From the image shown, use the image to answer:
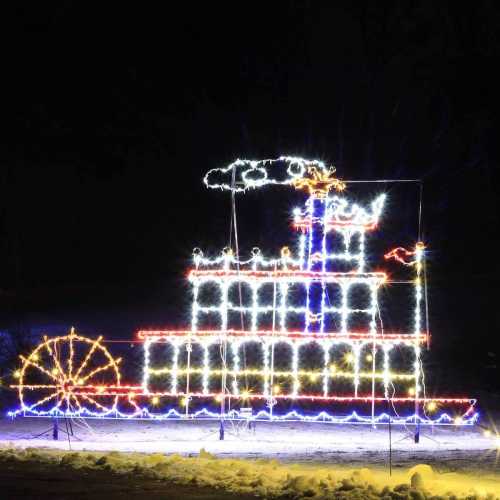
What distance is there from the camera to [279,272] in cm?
1076

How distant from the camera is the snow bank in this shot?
641 centimetres

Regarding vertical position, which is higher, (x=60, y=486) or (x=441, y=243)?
(x=441, y=243)

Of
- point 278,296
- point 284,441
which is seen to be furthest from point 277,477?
point 278,296

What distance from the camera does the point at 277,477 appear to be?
706cm

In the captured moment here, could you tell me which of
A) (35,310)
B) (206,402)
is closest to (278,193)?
(35,310)

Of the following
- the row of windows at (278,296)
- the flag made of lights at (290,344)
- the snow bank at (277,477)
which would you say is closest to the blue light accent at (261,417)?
the flag made of lights at (290,344)

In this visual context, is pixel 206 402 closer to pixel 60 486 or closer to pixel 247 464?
pixel 247 464

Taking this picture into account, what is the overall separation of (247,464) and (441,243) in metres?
21.6

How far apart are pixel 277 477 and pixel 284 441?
338cm

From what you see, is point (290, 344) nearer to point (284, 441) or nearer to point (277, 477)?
point (284, 441)

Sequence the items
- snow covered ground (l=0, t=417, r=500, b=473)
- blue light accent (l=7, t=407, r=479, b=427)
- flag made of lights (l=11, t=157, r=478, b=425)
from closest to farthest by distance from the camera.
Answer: snow covered ground (l=0, t=417, r=500, b=473), flag made of lights (l=11, t=157, r=478, b=425), blue light accent (l=7, t=407, r=479, b=427)

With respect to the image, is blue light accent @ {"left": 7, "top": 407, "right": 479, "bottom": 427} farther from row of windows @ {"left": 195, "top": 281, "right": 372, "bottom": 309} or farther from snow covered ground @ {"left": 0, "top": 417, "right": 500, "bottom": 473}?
row of windows @ {"left": 195, "top": 281, "right": 372, "bottom": 309}

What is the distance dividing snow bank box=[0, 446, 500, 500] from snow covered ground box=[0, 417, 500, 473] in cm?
76

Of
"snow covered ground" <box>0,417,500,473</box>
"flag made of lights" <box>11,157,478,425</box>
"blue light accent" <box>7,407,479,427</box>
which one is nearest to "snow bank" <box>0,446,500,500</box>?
"snow covered ground" <box>0,417,500,473</box>
